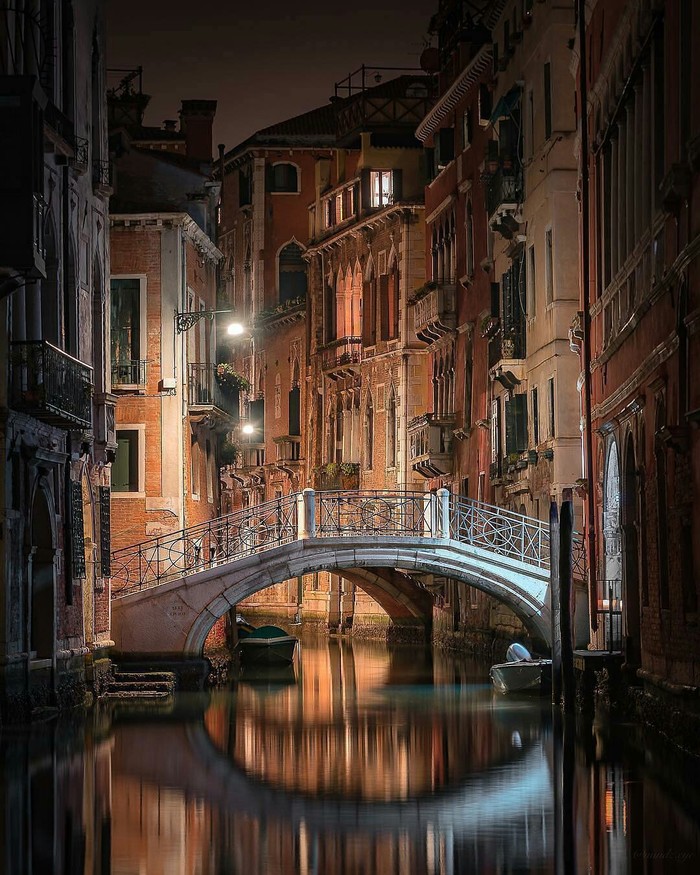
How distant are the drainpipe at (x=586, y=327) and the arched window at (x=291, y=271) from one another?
34.6 meters

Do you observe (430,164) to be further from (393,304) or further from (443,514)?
(443,514)

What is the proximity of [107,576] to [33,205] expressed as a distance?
1059cm

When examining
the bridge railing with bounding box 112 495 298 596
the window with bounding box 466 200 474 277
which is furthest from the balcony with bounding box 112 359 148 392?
the window with bounding box 466 200 474 277

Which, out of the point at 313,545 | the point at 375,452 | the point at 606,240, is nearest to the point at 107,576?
the point at 313,545

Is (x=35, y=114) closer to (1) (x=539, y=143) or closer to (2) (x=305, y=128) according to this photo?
(1) (x=539, y=143)

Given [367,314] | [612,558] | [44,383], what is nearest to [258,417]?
[367,314]

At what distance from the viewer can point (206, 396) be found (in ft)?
132

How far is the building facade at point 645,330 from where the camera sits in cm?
2025

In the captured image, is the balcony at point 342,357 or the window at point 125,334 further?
the balcony at point 342,357

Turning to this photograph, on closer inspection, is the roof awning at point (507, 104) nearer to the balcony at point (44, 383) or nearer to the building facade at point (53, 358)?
the building facade at point (53, 358)

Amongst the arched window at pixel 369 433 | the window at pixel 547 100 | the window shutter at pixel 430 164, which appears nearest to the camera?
the window at pixel 547 100

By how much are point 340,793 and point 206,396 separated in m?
22.6

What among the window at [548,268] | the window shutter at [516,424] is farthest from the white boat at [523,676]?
the window shutter at [516,424]

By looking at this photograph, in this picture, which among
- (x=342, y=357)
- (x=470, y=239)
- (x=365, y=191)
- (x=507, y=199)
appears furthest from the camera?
(x=342, y=357)
